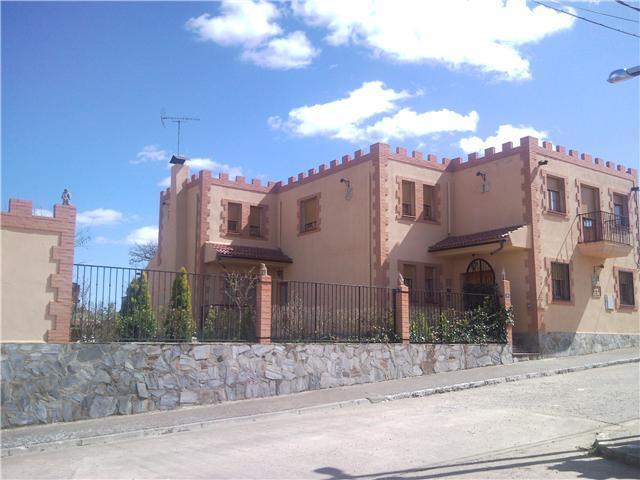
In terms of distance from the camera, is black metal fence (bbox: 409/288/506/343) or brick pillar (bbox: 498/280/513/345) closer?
black metal fence (bbox: 409/288/506/343)

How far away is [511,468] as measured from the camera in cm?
771

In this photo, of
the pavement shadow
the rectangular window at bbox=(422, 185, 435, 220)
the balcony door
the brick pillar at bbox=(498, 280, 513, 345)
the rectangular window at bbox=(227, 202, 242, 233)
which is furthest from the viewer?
the rectangular window at bbox=(227, 202, 242, 233)

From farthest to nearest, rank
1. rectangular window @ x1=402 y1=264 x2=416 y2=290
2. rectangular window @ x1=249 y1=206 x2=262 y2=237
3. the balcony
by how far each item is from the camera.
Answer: rectangular window @ x1=249 y1=206 x2=262 y2=237 < the balcony < rectangular window @ x1=402 y1=264 x2=416 y2=290

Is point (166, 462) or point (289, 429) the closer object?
point (166, 462)

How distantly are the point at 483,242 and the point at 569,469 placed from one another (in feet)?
42.2

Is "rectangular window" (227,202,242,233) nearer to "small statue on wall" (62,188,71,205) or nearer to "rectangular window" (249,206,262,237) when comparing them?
"rectangular window" (249,206,262,237)

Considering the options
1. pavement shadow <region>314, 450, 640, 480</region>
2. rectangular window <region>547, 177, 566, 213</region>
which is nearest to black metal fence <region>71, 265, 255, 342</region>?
pavement shadow <region>314, 450, 640, 480</region>

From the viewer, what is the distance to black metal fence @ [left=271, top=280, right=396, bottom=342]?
48.0 feet

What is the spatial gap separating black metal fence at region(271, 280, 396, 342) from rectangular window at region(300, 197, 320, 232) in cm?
780

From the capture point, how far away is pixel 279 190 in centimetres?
2652

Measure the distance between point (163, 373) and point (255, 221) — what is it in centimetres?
1421

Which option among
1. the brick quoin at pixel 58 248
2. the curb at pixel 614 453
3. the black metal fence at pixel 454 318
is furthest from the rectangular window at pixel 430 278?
the brick quoin at pixel 58 248

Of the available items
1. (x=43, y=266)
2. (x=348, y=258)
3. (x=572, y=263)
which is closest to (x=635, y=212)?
(x=572, y=263)

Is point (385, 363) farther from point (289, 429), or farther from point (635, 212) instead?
point (635, 212)
